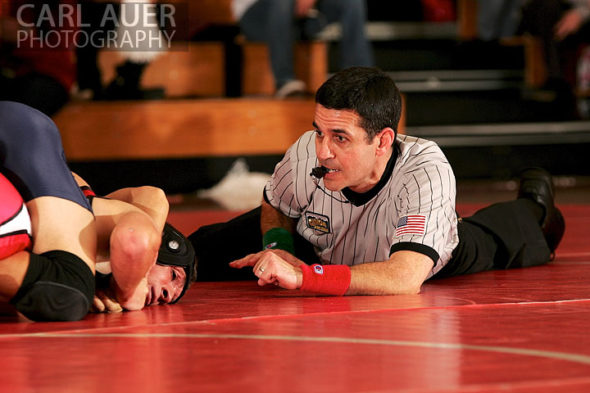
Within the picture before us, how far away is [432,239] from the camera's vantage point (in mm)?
2781

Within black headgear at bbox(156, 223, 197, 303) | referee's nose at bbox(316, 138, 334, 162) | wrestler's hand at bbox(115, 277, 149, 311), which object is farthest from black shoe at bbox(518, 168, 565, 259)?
wrestler's hand at bbox(115, 277, 149, 311)

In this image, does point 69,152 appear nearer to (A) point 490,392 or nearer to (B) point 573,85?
(B) point 573,85

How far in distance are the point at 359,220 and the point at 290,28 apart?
11.6ft

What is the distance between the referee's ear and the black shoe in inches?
44.2

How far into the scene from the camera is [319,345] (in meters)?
2.12

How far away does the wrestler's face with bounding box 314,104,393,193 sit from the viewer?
2.79 m

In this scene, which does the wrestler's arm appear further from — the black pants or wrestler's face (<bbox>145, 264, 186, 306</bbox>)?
the black pants

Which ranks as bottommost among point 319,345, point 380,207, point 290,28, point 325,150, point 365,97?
point 319,345

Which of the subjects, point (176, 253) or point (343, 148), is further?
point (343, 148)

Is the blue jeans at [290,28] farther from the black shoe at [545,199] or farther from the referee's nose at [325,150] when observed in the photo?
the referee's nose at [325,150]

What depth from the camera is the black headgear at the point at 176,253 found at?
267 cm

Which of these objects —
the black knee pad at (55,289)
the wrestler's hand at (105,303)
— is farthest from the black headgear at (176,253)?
the black knee pad at (55,289)

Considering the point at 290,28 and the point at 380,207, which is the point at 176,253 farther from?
the point at 290,28

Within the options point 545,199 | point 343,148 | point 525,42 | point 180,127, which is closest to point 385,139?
point 343,148
